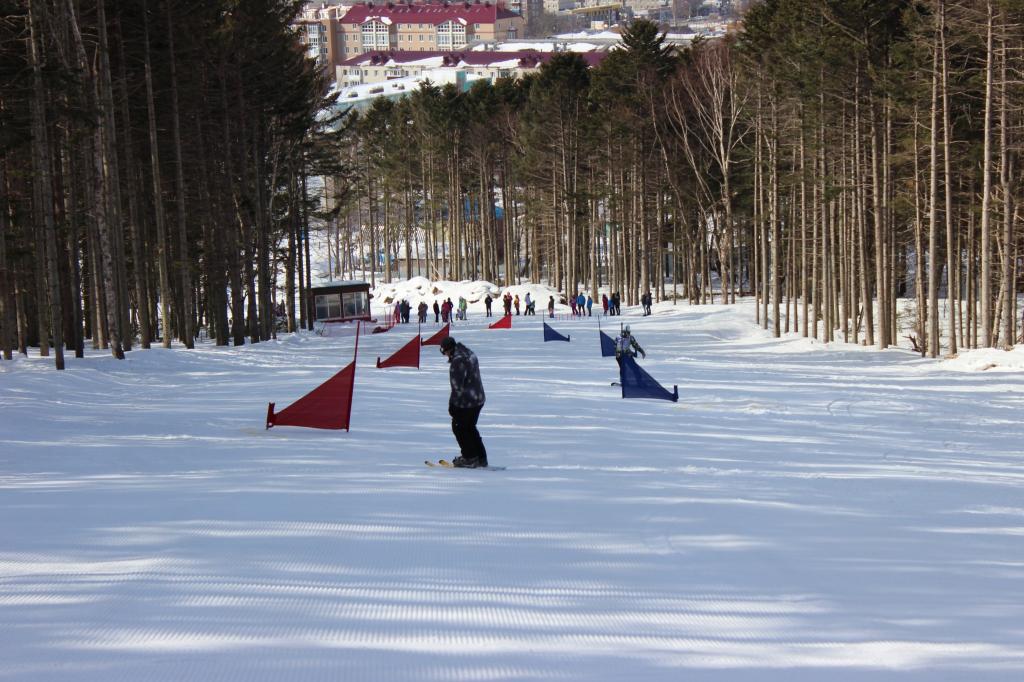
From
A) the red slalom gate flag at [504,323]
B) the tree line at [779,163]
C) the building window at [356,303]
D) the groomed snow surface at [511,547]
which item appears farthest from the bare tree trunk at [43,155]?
the building window at [356,303]

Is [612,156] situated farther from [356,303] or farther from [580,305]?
[356,303]

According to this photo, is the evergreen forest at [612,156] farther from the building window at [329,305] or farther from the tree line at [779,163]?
the building window at [329,305]

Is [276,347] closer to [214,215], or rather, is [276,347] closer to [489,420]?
[214,215]

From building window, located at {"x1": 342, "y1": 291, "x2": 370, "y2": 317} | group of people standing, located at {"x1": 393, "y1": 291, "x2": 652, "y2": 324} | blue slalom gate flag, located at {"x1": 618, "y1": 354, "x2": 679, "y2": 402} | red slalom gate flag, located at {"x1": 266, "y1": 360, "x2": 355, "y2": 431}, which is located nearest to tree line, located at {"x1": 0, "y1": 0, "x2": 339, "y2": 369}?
building window, located at {"x1": 342, "y1": 291, "x2": 370, "y2": 317}

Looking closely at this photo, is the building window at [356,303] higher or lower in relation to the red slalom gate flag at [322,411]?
higher

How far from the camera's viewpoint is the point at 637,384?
66.3 feet

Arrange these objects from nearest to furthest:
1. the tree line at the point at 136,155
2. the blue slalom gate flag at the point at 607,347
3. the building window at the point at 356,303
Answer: the tree line at the point at 136,155 < the blue slalom gate flag at the point at 607,347 < the building window at the point at 356,303

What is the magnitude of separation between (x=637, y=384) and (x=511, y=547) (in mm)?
12991

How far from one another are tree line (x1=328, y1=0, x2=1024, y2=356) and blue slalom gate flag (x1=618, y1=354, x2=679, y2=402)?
12.0 meters

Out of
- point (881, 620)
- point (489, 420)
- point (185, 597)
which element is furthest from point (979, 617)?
point (489, 420)

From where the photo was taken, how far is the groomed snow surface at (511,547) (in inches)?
204

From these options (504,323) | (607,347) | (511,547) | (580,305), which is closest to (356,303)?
(580,305)

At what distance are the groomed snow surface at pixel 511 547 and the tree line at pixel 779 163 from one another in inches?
637

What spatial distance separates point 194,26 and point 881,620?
1278 inches
